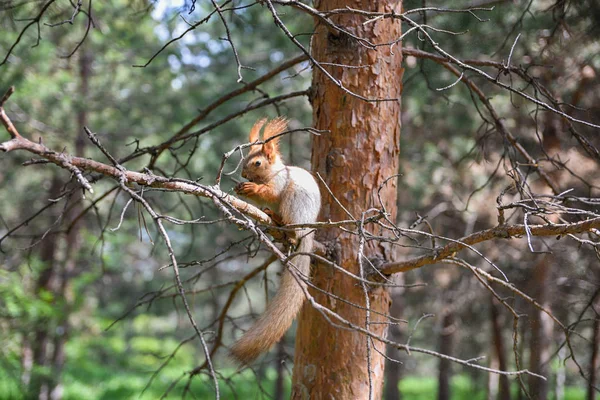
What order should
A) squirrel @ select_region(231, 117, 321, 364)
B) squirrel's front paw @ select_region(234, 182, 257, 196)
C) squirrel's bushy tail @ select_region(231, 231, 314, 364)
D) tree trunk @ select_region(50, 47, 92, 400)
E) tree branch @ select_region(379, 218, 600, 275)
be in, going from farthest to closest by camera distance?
tree trunk @ select_region(50, 47, 92, 400), squirrel's front paw @ select_region(234, 182, 257, 196), squirrel @ select_region(231, 117, 321, 364), squirrel's bushy tail @ select_region(231, 231, 314, 364), tree branch @ select_region(379, 218, 600, 275)

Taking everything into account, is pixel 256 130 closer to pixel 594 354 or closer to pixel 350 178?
pixel 350 178

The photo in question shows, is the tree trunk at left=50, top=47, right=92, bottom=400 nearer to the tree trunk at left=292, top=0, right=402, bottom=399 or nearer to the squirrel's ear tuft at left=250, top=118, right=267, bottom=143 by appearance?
the squirrel's ear tuft at left=250, top=118, right=267, bottom=143

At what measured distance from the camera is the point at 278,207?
133 inches

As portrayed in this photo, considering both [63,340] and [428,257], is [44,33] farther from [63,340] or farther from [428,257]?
[428,257]

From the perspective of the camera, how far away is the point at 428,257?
2613mm

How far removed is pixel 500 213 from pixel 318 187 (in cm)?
120

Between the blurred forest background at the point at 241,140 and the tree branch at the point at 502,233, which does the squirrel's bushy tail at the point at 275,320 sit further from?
the blurred forest background at the point at 241,140

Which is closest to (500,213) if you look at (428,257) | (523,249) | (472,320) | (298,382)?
(428,257)

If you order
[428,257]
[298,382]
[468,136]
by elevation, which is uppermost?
[468,136]

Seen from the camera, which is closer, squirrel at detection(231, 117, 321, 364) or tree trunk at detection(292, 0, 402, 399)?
squirrel at detection(231, 117, 321, 364)

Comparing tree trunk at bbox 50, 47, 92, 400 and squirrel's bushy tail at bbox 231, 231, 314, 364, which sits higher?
tree trunk at bbox 50, 47, 92, 400

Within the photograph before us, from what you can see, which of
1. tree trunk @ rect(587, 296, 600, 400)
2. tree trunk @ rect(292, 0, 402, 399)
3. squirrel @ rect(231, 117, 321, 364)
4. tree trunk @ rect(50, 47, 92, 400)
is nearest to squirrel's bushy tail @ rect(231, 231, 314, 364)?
squirrel @ rect(231, 117, 321, 364)

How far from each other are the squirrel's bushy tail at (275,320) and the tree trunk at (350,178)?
21cm

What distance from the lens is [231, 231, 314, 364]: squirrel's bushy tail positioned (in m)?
2.45
